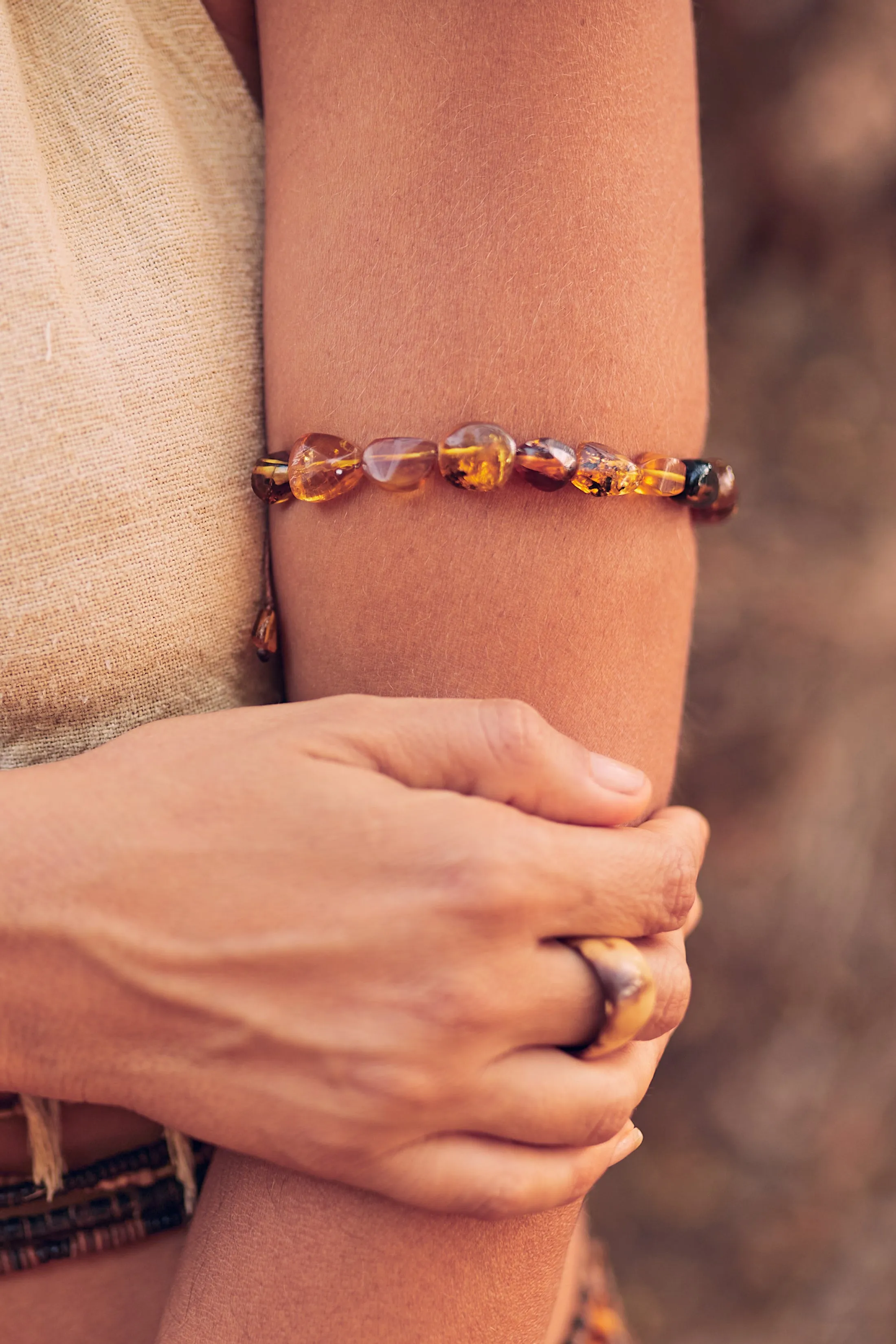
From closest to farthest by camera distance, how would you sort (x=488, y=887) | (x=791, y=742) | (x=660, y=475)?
(x=488, y=887) → (x=660, y=475) → (x=791, y=742)

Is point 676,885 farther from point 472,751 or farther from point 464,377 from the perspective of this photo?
point 464,377

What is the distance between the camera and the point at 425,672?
65 centimetres

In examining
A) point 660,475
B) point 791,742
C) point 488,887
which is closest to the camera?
point 488,887

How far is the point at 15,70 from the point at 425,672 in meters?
0.53

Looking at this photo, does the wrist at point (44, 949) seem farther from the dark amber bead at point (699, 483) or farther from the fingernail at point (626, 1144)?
the dark amber bead at point (699, 483)

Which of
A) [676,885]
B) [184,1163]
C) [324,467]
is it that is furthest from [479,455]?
[184,1163]

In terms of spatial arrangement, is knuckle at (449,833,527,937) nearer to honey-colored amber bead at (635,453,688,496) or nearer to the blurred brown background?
honey-colored amber bead at (635,453,688,496)

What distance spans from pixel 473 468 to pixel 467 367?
0.07 metres

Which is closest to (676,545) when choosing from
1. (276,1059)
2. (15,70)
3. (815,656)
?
(276,1059)

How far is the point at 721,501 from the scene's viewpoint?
733 millimetres

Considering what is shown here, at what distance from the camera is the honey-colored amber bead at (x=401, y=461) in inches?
24.6

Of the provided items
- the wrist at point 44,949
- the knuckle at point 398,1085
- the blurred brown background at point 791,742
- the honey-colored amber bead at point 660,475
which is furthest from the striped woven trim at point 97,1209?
the blurred brown background at point 791,742

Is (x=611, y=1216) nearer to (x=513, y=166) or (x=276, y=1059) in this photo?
(x=276, y=1059)

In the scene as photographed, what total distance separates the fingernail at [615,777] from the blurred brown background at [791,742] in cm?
113
